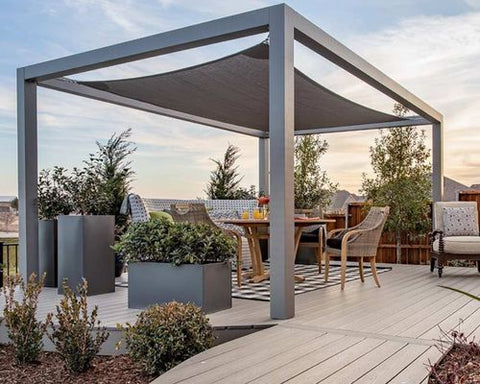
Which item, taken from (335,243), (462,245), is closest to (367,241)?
(335,243)

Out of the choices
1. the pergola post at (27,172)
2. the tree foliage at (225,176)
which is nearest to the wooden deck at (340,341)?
the pergola post at (27,172)

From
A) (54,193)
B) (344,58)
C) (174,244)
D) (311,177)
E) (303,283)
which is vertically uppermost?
(344,58)

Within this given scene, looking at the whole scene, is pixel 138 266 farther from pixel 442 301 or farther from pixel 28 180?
pixel 442 301

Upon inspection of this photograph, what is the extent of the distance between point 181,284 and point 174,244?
1.21 ft

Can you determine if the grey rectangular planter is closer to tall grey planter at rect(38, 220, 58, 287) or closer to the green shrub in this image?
the green shrub

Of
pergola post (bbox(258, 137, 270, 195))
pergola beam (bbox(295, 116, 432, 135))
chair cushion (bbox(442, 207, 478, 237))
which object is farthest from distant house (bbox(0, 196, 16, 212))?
chair cushion (bbox(442, 207, 478, 237))

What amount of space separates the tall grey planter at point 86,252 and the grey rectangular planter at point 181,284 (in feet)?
2.86

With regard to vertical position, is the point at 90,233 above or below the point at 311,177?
below

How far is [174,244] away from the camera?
489 centimetres

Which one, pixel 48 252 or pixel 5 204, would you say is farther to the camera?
pixel 5 204

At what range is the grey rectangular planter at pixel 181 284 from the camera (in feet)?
15.3

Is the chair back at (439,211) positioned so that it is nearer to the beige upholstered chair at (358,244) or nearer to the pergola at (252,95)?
the pergola at (252,95)

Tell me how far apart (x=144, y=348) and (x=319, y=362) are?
116cm

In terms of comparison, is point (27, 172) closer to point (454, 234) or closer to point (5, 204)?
point (5, 204)
